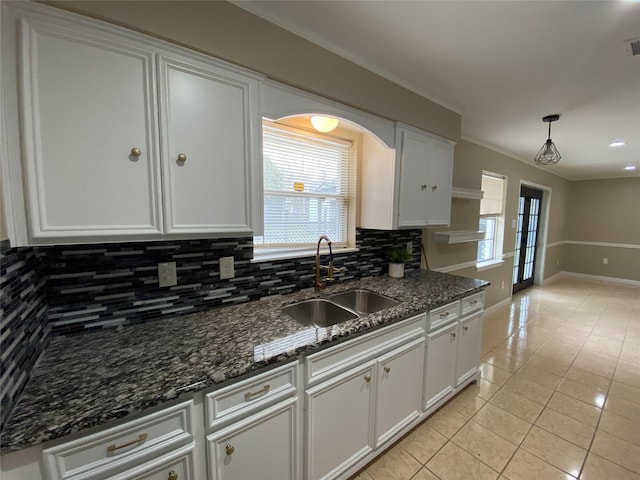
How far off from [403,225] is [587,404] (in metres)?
2.10

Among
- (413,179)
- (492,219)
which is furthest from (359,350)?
(492,219)

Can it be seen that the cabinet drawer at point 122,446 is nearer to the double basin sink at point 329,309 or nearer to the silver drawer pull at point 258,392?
the silver drawer pull at point 258,392

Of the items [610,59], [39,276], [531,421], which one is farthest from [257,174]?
[531,421]

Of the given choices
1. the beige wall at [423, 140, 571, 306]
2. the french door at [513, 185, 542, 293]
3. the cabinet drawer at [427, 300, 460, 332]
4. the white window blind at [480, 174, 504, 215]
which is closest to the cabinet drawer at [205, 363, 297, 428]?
the cabinet drawer at [427, 300, 460, 332]

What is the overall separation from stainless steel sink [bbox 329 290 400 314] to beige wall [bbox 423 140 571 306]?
4.10 ft

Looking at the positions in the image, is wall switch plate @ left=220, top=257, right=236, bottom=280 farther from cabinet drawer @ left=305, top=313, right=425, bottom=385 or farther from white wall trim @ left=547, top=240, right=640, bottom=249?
white wall trim @ left=547, top=240, right=640, bottom=249

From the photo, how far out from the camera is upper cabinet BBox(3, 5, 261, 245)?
2.94ft

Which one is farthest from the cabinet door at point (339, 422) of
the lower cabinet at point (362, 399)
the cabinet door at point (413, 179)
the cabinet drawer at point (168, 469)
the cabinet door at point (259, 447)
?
the cabinet door at point (413, 179)

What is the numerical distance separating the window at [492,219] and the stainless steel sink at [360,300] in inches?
108

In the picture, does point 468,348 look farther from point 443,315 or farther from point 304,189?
point 304,189

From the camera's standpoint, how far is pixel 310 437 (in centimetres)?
129

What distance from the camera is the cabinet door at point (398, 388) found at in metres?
1.58

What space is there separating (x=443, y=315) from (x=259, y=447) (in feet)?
4.70

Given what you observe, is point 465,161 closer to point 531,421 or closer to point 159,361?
point 531,421
